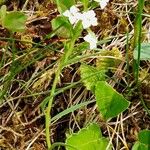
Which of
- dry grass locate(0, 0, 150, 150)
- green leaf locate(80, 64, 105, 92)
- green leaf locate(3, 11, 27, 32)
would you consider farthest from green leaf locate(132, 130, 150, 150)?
green leaf locate(3, 11, 27, 32)

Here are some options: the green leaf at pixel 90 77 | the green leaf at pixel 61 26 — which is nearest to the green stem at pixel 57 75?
the green leaf at pixel 61 26

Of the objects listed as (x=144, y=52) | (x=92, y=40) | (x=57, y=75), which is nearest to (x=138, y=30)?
(x=144, y=52)

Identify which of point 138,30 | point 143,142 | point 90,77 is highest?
point 138,30

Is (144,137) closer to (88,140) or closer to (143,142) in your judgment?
(143,142)

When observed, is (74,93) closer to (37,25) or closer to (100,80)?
(100,80)

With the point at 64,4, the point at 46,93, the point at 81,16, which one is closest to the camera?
the point at 81,16

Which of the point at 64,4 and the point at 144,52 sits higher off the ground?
the point at 64,4
